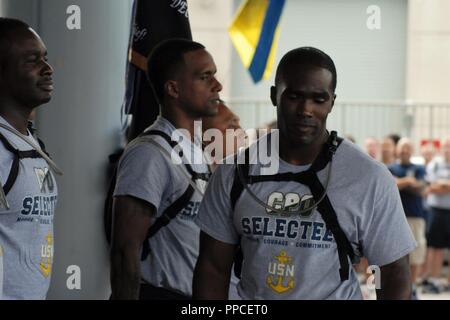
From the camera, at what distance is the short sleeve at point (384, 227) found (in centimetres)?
402

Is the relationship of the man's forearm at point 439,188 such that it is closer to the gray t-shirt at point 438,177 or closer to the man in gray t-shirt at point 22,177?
the gray t-shirt at point 438,177

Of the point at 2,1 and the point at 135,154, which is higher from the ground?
the point at 2,1

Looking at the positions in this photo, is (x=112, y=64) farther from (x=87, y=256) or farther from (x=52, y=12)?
(x=87, y=256)

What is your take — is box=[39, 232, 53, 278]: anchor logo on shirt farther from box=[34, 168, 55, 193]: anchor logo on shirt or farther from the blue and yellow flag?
→ the blue and yellow flag

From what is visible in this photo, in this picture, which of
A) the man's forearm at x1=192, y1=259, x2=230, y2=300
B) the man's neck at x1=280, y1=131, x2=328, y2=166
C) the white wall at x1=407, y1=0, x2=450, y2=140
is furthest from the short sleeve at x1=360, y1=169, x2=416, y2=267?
the white wall at x1=407, y1=0, x2=450, y2=140

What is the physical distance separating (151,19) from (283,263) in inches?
114

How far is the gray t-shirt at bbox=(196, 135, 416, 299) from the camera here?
13.2 feet

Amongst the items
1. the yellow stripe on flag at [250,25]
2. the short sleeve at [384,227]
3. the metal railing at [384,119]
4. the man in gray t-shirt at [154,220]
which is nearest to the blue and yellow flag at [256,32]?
the yellow stripe on flag at [250,25]

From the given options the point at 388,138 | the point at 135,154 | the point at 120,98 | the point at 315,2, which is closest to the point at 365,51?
the point at 315,2

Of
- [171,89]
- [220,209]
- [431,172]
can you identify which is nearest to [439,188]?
[431,172]

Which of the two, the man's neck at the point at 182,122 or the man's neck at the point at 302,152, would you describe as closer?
the man's neck at the point at 302,152

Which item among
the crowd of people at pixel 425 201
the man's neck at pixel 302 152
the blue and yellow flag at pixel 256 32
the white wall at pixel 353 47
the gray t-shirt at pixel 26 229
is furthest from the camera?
the white wall at pixel 353 47

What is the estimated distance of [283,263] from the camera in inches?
159

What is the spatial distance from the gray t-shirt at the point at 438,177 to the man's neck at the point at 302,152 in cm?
1020
